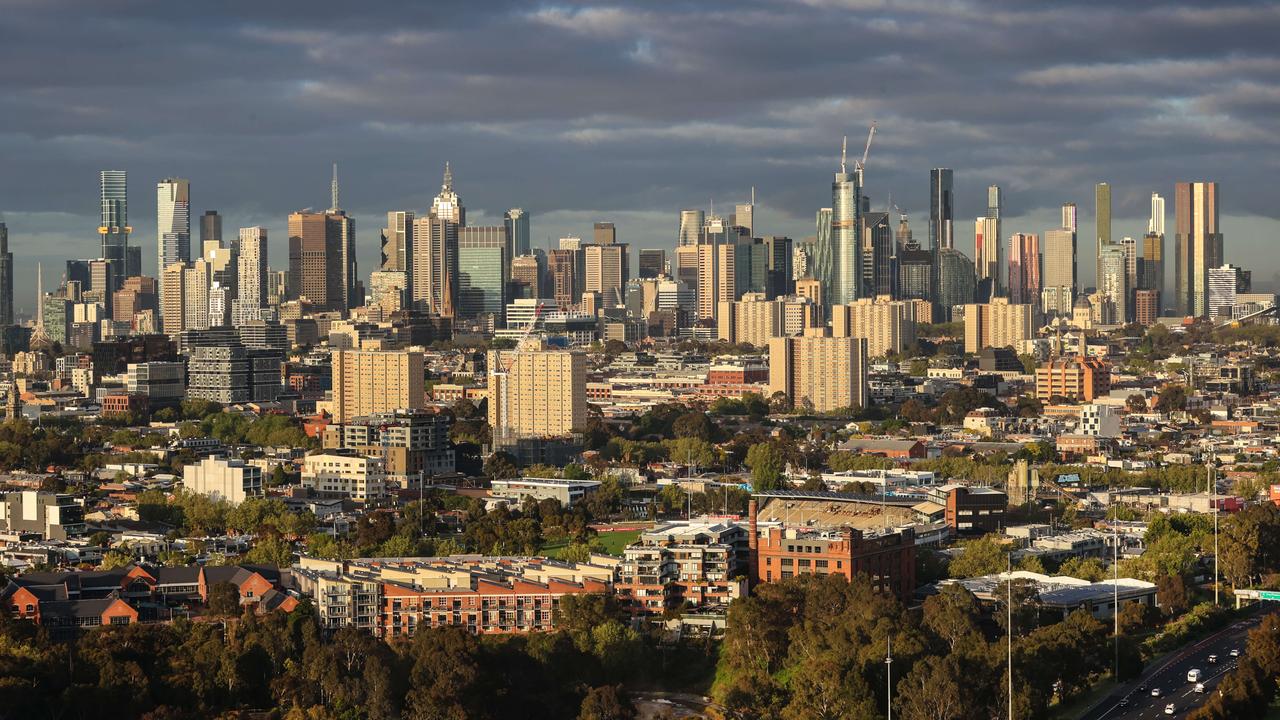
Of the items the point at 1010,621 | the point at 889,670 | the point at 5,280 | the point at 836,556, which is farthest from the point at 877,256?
the point at 889,670

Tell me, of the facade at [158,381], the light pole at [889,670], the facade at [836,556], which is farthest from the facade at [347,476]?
the facade at [158,381]

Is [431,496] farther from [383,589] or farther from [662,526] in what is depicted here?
[383,589]

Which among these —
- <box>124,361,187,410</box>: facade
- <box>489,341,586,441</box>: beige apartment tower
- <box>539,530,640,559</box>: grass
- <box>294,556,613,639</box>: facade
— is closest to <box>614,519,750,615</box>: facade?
<box>294,556,613,639</box>: facade

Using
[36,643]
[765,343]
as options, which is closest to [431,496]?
[36,643]

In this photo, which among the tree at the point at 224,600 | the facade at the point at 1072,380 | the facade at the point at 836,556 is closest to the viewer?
the tree at the point at 224,600

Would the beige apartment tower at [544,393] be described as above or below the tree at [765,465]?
above

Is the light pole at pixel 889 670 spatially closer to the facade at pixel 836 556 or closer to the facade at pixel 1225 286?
the facade at pixel 836 556

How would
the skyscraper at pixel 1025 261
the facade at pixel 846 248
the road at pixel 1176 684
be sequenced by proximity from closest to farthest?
the road at pixel 1176 684, the facade at pixel 846 248, the skyscraper at pixel 1025 261
